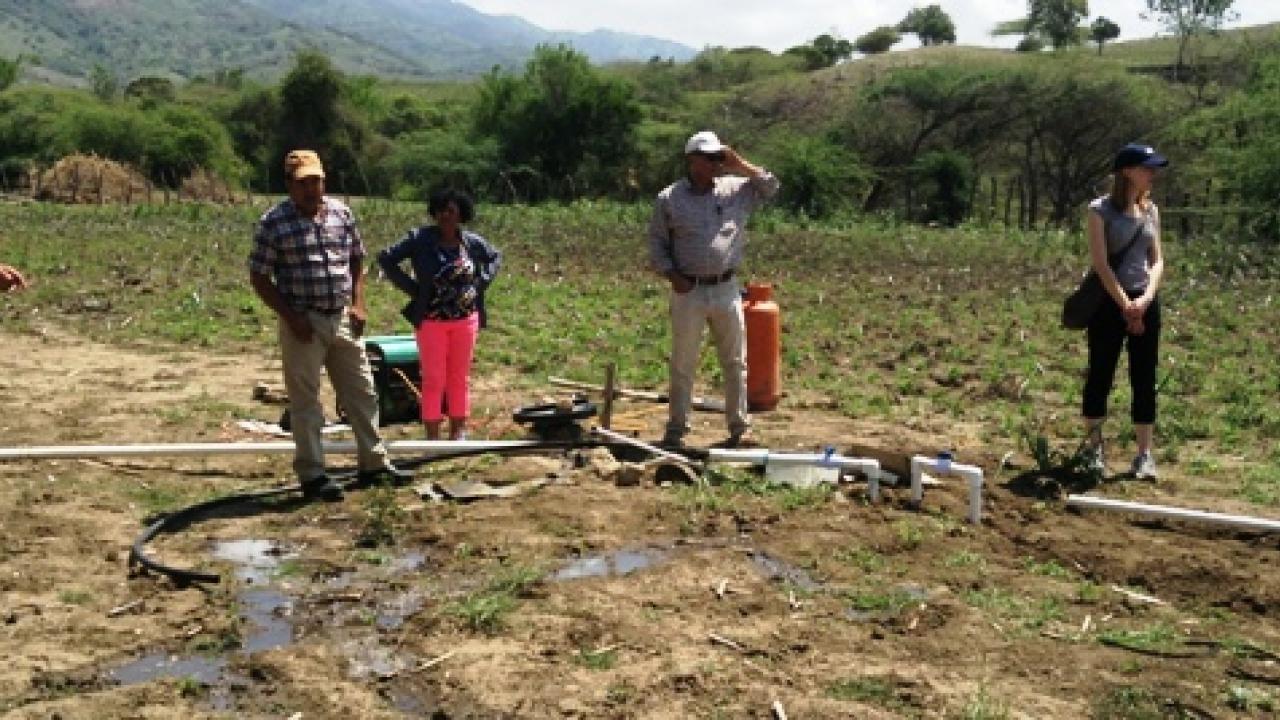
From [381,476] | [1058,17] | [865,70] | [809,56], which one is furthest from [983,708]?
[1058,17]

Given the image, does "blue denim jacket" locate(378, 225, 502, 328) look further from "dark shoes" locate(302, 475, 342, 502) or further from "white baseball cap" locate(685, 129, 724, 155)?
"white baseball cap" locate(685, 129, 724, 155)

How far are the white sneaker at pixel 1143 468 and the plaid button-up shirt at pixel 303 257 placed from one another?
448cm

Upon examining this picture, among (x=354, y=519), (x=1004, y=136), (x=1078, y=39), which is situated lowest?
(x=354, y=519)

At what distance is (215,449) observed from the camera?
732 centimetres

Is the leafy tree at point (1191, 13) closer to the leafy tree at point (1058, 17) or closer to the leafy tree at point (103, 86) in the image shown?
the leafy tree at point (1058, 17)

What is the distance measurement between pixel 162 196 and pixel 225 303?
27019 mm

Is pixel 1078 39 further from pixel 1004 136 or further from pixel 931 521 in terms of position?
pixel 931 521

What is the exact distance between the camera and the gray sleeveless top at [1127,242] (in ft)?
23.2

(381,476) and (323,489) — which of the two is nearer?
(323,489)

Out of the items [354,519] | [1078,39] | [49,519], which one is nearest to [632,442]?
[354,519]

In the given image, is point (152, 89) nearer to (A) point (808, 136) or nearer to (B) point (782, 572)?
(A) point (808, 136)

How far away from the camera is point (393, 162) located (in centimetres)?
4747

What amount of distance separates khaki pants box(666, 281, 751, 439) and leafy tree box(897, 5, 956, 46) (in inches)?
3788

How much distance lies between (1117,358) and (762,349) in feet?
8.62
